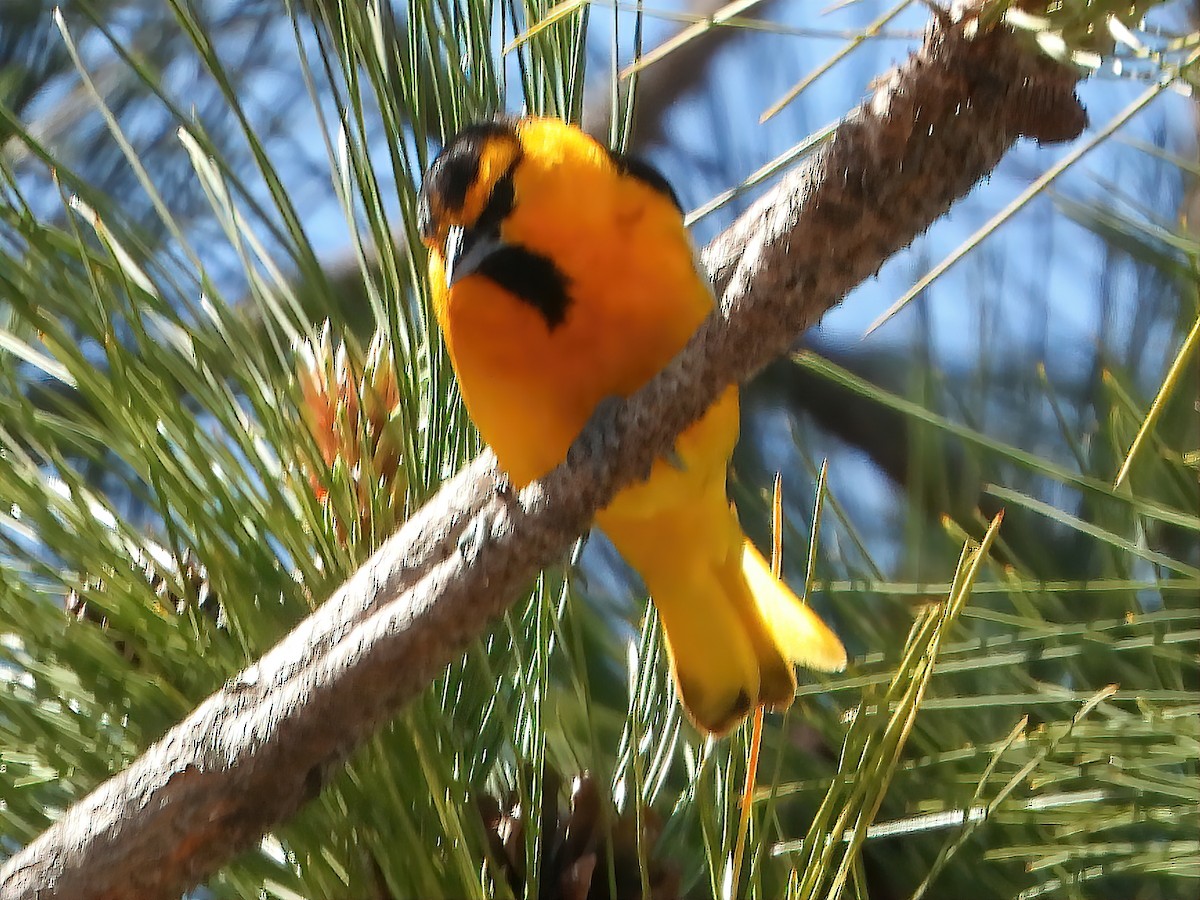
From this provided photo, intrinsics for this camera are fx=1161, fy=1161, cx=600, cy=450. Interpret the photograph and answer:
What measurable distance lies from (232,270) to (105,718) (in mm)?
894

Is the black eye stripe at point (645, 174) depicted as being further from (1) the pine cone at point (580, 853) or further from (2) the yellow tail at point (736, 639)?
(1) the pine cone at point (580, 853)

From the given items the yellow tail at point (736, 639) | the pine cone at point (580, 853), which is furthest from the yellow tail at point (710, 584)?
the pine cone at point (580, 853)

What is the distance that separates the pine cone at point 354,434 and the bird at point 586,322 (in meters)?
0.06

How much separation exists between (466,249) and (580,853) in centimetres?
42

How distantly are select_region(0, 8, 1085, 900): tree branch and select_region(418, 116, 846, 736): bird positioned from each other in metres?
0.16

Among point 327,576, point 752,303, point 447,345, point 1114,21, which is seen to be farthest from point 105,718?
point 1114,21

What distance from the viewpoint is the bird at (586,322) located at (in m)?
0.74

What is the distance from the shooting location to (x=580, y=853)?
57 cm

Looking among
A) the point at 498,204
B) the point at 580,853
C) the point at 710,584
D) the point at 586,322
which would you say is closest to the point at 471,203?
the point at 498,204

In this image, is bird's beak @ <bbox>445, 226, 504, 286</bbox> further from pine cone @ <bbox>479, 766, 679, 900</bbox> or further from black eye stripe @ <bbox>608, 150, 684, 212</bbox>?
pine cone @ <bbox>479, 766, 679, 900</bbox>

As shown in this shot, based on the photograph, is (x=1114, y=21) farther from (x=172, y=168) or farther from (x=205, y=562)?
(x=172, y=168)

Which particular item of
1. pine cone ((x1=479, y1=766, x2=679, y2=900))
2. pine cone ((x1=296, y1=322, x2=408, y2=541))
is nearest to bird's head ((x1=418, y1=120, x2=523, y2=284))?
pine cone ((x1=296, y1=322, x2=408, y2=541))

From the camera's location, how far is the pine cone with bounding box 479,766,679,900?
567 millimetres

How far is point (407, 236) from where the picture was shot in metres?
0.65
